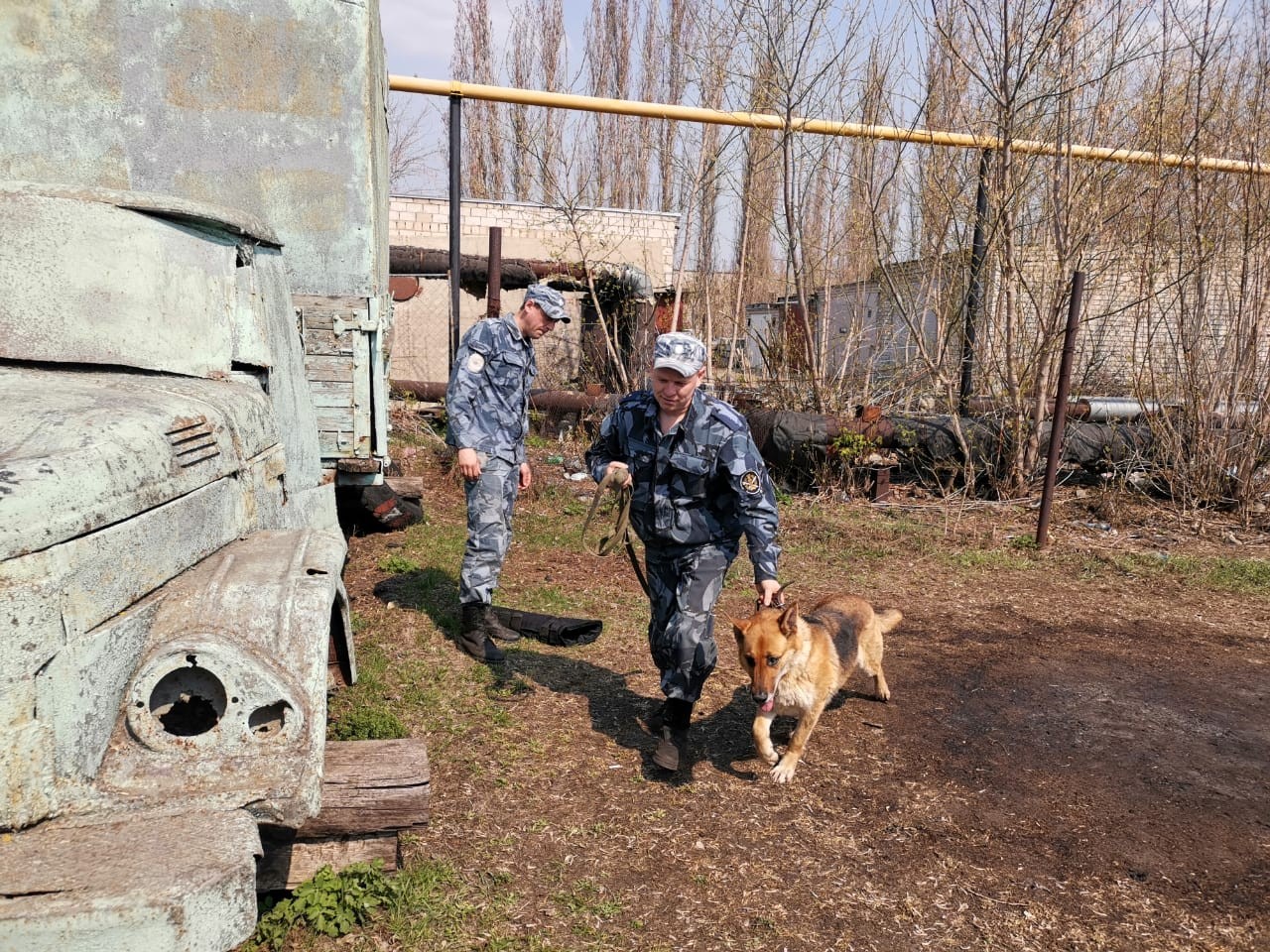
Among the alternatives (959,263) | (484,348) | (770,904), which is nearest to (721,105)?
(959,263)

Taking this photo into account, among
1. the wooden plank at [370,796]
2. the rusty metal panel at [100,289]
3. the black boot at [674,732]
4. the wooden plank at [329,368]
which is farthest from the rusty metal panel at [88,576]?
the wooden plank at [329,368]

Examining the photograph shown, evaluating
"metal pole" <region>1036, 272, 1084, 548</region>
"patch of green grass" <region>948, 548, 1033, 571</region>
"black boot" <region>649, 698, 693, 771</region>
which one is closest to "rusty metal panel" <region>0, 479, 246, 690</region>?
"black boot" <region>649, 698, 693, 771</region>

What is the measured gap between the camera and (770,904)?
2.76m

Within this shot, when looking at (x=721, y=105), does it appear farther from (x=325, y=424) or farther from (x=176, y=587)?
(x=176, y=587)

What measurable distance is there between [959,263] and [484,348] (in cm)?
629

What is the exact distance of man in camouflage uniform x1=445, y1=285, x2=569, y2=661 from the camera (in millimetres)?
4684

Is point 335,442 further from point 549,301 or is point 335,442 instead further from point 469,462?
point 549,301

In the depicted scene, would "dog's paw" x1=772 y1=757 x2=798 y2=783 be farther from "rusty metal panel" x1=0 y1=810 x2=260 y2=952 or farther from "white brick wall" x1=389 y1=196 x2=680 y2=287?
"white brick wall" x1=389 y1=196 x2=680 y2=287

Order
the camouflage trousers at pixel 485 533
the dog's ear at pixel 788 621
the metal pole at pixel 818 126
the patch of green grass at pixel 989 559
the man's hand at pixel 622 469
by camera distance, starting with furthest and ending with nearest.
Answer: the metal pole at pixel 818 126 → the patch of green grass at pixel 989 559 → the camouflage trousers at pixel 485 533 → the man's hand at pixel 622 469 → the dog's ear at pixel 788 621

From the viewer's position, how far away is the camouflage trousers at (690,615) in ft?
11.6

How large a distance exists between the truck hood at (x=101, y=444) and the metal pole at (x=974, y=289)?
790cm

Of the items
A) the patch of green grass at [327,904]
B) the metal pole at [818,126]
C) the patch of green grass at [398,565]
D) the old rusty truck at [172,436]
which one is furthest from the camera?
the metal pole at [818,126]

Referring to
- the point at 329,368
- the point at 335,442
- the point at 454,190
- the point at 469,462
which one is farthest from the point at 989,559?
the point at 454,190

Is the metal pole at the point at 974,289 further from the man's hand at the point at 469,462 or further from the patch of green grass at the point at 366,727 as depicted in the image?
the patch of green grass at the point at 366,727
